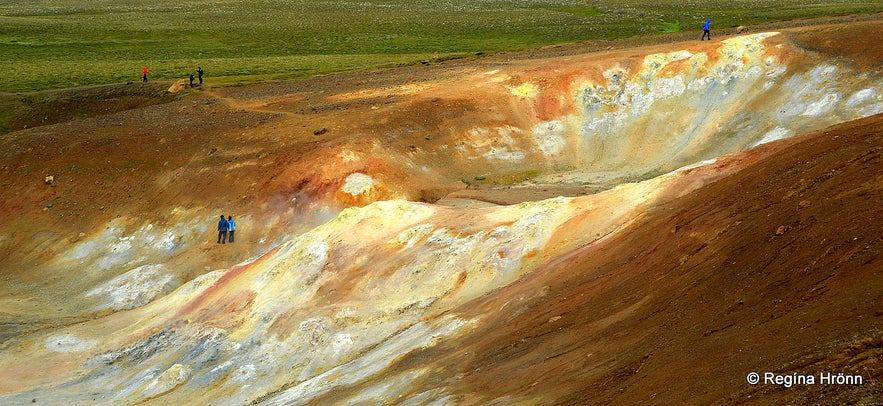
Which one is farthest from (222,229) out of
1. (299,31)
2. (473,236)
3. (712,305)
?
(299,31)

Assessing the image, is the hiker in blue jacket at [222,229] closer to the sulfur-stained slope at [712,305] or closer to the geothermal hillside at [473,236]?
the geothermal hillside at [473,236]

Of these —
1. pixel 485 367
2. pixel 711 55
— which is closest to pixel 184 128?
pixel 711 55

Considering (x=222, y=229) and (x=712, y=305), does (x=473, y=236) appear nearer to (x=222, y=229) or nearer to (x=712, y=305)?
(x=712, y=305)

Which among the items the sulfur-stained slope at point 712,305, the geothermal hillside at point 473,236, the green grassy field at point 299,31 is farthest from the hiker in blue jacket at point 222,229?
the green grassy field at point 299,31

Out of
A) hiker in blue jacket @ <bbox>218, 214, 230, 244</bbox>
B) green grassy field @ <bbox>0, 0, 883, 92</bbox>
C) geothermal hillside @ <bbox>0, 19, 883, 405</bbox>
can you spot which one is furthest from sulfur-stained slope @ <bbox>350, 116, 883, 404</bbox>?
green grassy field @ <bbox>0, 0, 883, 92</bbox>

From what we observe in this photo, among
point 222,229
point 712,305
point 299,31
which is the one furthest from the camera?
point 299,31

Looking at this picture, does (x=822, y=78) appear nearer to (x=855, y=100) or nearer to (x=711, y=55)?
→ (x=855, y=100)

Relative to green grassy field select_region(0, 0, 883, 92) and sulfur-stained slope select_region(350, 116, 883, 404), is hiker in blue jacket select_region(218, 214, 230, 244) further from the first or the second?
green grassy field select_region(0, 0, 883, 92)
